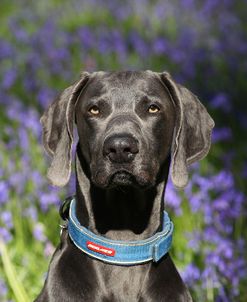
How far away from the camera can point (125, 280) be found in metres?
4.20

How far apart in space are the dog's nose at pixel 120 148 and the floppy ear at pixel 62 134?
478mm

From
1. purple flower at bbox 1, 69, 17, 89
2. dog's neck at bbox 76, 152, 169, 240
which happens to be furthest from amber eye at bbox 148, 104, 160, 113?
purple flower at bbox 1, 69, 17, 89

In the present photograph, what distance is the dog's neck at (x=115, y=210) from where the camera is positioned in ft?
14.1

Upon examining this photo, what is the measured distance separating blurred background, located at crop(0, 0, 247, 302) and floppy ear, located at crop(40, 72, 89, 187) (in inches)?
29.7

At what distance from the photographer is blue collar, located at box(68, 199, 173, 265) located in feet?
13.7

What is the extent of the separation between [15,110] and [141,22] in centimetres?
417

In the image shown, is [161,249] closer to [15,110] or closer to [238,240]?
[238,240]

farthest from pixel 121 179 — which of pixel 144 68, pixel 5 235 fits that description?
pixel 144 68

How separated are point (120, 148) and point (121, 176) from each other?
6.5 inches

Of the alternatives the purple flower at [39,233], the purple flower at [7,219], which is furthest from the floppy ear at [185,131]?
the purple flower at [7,219]

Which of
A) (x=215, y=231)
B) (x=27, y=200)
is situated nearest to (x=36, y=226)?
(x=27, y=200)

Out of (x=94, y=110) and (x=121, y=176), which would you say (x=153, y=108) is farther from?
(x=121, y=176)

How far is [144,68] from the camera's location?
9391mm

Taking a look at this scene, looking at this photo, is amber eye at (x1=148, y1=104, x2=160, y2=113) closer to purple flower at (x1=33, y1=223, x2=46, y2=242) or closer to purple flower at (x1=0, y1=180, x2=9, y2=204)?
purple flower at (x1=33, y1=223, x2=46, y2=242)
